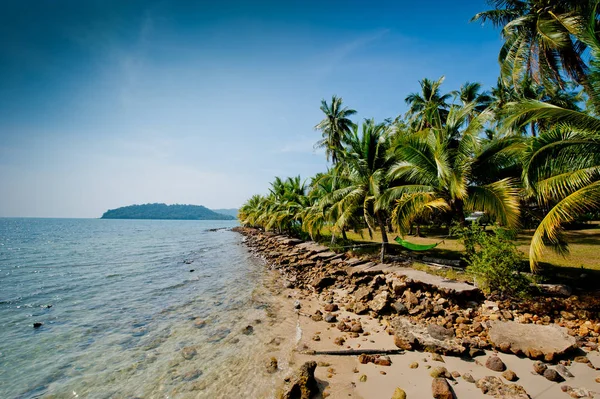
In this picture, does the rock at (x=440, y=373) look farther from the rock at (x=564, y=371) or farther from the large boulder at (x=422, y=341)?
the rock at (x=564, y=371)

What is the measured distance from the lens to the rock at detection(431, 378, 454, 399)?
4.03m

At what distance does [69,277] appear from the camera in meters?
16.6

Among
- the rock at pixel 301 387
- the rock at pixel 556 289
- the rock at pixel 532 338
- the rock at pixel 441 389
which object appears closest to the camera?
the rock at pixel 441 389

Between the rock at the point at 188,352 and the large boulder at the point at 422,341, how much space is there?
502cm

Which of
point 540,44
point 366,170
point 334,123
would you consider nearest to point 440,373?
point 366,170

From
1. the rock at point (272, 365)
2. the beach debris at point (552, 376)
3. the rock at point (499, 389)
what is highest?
the beach debris at point (552, 376)

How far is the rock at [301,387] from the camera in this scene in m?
4.44

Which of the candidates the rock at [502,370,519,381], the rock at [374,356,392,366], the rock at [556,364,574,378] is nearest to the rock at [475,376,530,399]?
the rock at [502,370,519,381]

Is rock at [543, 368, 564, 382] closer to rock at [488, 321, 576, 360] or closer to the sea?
rock at [488, 321, 576, 360]

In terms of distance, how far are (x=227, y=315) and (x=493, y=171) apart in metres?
11.1

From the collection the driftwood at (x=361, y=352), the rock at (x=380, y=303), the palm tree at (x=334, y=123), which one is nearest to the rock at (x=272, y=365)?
the driftwood at (x=361, y=352)

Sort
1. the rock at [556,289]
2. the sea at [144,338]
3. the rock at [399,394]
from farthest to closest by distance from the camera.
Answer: the rock at [556,289]
the sea at [144,338]
the rock at [399,394]

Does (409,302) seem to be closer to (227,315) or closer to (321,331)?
(321,331)

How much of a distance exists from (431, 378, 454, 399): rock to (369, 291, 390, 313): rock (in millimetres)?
3462
